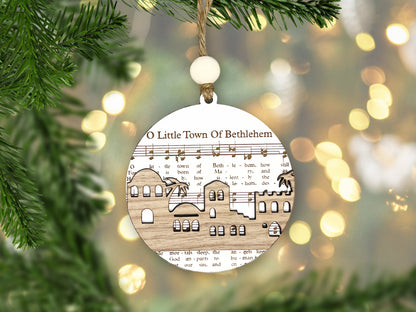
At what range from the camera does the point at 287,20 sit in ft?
2.11

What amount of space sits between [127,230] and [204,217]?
0.12m

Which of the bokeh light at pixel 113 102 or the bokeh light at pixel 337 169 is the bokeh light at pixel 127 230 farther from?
the bokeh light at pixel 337 169

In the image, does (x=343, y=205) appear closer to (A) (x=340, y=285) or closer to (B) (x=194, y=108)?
(A) (x=340, y=285)

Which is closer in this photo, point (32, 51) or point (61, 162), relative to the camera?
point (32, 51)

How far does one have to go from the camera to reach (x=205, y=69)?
23.9 inches

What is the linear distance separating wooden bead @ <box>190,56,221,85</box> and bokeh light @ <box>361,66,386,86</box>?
0.23 m

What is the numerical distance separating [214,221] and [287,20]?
13.0 inches

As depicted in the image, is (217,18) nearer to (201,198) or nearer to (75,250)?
(201,198)

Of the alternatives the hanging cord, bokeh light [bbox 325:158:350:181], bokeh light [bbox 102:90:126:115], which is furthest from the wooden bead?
bokeh light [bbox 325:158:350:181]

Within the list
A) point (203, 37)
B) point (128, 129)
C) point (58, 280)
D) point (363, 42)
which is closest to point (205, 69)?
point (203, 37)

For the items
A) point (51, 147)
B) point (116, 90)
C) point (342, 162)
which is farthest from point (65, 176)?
point (342, 162)

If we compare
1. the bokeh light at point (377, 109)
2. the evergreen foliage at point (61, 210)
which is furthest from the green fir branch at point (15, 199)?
the bokeh light at point (377, 109)

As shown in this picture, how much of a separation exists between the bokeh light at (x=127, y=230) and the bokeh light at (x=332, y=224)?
11.5 inches

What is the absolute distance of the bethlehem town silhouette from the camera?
0.63m
